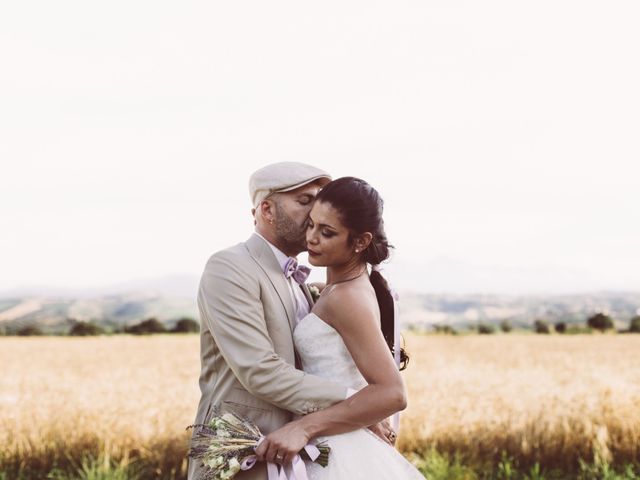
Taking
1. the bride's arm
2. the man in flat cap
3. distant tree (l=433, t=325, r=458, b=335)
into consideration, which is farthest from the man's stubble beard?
distant tree (l=433, t=325, r=458, b=335)

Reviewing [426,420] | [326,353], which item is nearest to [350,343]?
[326,353]

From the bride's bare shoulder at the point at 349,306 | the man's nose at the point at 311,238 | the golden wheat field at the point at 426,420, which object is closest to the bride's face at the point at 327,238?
the man's nose at the point at 311,238

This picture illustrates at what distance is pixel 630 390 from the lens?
430 inches

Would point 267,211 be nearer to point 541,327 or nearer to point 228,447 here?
point 228,447

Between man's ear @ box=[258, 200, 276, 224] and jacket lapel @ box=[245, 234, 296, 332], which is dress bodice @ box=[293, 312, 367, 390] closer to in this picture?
jacket lapel @ box=[245, 234, 296, 332]

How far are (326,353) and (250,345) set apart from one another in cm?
36

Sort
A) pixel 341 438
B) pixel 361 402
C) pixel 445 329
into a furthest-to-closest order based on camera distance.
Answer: pixel 445 329
pixel 341 438
pixel 361 402

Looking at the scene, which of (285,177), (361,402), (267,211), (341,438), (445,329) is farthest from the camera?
(445,329)

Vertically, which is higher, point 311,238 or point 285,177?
point 285,177

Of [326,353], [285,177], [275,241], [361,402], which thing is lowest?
[361,402]

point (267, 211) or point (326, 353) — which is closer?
point (326, 353)

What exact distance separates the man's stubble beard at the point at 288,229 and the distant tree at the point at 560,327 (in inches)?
1479

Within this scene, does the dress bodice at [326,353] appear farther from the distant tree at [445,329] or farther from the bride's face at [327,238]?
the distant tree at [445,329]

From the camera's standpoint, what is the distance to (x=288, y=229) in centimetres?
424
